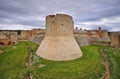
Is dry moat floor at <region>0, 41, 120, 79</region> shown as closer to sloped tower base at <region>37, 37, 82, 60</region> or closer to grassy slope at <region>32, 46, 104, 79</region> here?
grassy slope at <region>32, 46, 104, 79</region>

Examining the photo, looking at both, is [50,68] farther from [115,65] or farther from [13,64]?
[115,65]

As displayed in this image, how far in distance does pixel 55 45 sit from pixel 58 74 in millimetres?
5496

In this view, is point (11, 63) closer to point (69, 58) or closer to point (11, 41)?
point (69, 58)

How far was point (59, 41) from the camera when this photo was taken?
21.3 meters

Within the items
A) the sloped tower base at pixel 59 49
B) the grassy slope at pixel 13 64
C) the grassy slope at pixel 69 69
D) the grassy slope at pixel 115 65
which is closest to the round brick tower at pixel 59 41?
the sloped tower base at pixel 59 49

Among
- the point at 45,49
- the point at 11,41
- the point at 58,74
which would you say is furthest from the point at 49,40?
the point at 11,41

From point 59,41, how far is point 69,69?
4.98m

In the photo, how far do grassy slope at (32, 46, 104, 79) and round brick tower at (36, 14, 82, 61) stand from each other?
43.8 inches

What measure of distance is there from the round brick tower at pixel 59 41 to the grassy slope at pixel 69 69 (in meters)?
1.11

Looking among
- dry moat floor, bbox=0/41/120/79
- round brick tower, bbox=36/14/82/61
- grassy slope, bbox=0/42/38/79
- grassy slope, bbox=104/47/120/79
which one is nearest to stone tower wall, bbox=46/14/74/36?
round brick tower, bbox=36/14/82/61

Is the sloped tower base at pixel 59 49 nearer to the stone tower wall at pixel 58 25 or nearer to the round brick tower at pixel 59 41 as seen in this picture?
the round brick tower at pixel 59 41

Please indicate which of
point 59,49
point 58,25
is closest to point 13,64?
point 59,49

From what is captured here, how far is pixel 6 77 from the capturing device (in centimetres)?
1666

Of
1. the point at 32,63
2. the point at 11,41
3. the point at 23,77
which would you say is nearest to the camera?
the point at 23,77
